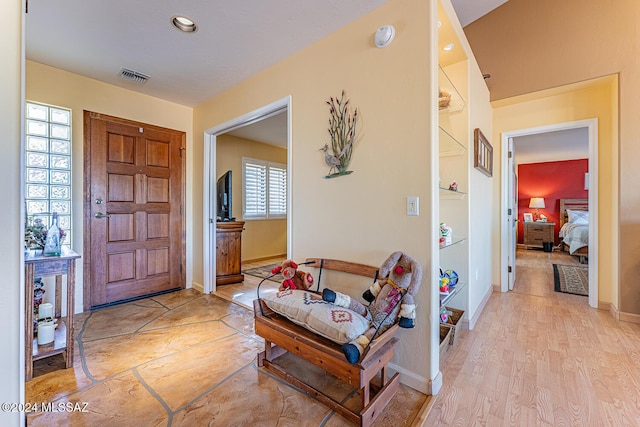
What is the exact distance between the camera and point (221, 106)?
3.05 m

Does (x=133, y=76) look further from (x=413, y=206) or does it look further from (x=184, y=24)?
(x=413, y=206)

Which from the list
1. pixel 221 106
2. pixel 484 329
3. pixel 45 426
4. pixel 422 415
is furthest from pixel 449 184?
pixel 45 426

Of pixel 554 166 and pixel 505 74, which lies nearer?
pixel 505 74

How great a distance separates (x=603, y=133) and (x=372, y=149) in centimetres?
291

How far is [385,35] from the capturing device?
1620mm

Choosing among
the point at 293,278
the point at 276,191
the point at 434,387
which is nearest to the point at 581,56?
the point at 434,387

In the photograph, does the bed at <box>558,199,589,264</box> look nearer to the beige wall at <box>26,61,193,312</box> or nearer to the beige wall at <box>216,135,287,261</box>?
the beige wall at <box>216,135,287,261</box>

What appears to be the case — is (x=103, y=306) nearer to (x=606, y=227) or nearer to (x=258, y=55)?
(x=258, y=55)

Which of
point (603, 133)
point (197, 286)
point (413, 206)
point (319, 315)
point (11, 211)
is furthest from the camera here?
point (197, 286)

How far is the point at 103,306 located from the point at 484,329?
379 centimetres

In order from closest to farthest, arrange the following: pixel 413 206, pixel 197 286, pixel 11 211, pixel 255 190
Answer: pixel 11 211, pixel 413 206, pixel 197 286, pixel 255 190

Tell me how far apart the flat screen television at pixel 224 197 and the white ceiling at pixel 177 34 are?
50.8 inches

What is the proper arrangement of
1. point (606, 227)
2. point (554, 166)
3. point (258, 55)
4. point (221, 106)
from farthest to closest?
1. point (554, 166)
2. point (221, 106)
3. point (606, 227)
4. point (258, 55)

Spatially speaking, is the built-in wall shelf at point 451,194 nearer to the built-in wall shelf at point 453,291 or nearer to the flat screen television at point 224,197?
the built-in wall shelf at point 453,291
